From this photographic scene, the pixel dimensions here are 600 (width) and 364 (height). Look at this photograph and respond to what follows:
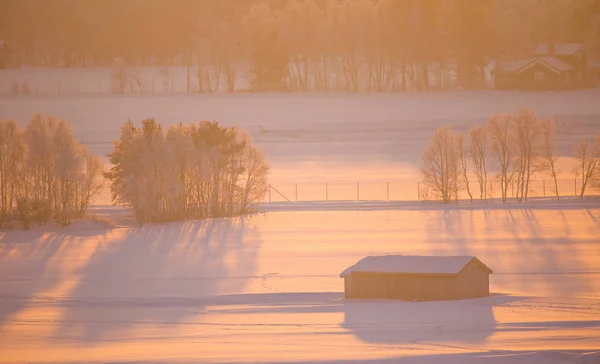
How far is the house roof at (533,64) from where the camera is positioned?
78500mm

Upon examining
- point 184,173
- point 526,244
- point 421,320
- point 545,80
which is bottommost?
point 421,320

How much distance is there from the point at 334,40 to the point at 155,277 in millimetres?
59545

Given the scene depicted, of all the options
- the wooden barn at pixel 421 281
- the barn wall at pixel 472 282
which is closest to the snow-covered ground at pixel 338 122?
the wooden barn at pixel 421 281

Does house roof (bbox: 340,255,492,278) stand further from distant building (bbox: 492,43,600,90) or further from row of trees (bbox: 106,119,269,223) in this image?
distant building (bbox: 492,43,600,90)

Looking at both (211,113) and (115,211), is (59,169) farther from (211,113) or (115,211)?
(211,113)

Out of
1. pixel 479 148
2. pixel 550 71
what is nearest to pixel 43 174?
pixel 479 148

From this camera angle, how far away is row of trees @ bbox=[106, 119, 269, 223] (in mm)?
40000

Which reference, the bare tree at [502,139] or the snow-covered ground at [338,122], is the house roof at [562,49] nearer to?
the snow-covered ground at [338,122]

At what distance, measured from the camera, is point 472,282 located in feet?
86.2

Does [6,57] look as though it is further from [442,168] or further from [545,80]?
[442,168]

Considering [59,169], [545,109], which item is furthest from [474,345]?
[545,109]

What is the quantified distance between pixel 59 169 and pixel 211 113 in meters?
29.1

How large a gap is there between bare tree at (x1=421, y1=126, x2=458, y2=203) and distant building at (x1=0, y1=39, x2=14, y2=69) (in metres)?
58.7

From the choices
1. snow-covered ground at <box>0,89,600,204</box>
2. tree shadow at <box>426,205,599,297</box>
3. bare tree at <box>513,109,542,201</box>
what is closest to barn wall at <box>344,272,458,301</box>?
tree shadow at <box>426,205,599,297</box>
